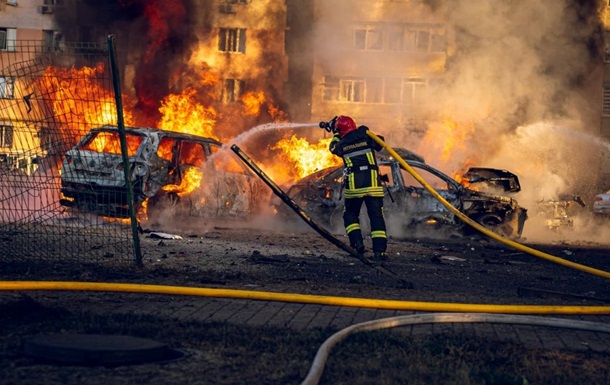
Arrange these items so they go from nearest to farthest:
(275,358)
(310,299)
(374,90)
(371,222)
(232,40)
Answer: (275,358) < (310,299) < (371,222) < (374,90) < (232,40)

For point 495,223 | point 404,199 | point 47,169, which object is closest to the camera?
point 47,169

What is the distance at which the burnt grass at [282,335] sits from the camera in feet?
14.6

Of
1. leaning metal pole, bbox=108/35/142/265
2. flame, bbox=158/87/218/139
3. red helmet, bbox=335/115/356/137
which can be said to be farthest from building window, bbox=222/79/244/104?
leaning metal pole, bbox=108/35/142/265

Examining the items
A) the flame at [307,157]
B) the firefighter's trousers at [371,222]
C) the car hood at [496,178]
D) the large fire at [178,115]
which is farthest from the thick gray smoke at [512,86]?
the firefighter's trousers at [371,222]

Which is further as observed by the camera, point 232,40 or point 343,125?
point 232,40

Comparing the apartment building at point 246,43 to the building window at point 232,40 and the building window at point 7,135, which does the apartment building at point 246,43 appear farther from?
the building window at point 7,135

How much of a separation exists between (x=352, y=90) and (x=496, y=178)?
83.1 feet

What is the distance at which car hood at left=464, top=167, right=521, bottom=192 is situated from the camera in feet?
58.0

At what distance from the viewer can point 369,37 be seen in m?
43.3

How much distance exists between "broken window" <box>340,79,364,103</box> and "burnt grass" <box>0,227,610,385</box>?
33319mm

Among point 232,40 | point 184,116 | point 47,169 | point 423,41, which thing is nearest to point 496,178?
point 184,116

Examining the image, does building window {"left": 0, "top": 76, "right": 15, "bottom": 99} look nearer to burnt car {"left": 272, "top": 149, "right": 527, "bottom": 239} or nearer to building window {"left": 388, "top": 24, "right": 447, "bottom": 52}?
burnt car {"left": 272, "top": 149, "right": 527, "bottom": 239}

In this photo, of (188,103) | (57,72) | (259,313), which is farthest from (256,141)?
(259,313)

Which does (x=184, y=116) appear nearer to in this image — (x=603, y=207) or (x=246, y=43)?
(x=603, y=207)
